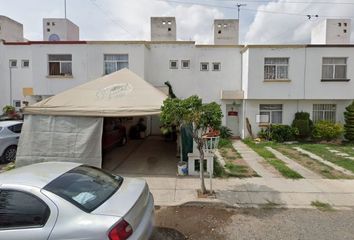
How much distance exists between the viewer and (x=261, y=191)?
6824 millimetres

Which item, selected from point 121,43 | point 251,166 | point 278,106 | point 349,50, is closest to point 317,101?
point 278,106

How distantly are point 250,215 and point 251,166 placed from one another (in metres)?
4.19

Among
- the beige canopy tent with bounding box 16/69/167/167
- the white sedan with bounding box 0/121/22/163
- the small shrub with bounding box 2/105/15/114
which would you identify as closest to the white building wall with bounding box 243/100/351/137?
the beige canopy tent with bounding box 16/69/167/167

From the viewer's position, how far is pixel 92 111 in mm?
8227

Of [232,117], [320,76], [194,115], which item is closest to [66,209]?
[194,115]

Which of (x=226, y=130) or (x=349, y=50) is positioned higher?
(x=349, y=50)

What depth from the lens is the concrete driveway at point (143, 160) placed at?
8820 millimetres

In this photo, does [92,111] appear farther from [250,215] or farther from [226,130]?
[226,130]

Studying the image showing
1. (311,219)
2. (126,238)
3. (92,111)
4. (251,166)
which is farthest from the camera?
(251,166)

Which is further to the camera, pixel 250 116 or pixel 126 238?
pixel 250 116

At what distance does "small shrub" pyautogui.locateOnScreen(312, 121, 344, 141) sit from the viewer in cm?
1509

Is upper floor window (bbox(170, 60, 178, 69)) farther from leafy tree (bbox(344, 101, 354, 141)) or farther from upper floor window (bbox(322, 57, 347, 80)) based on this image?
leafy tree (bbox(344, 101, 354, 141))

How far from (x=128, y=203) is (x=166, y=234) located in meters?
1.79

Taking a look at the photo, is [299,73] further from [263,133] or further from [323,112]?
[263,133]
